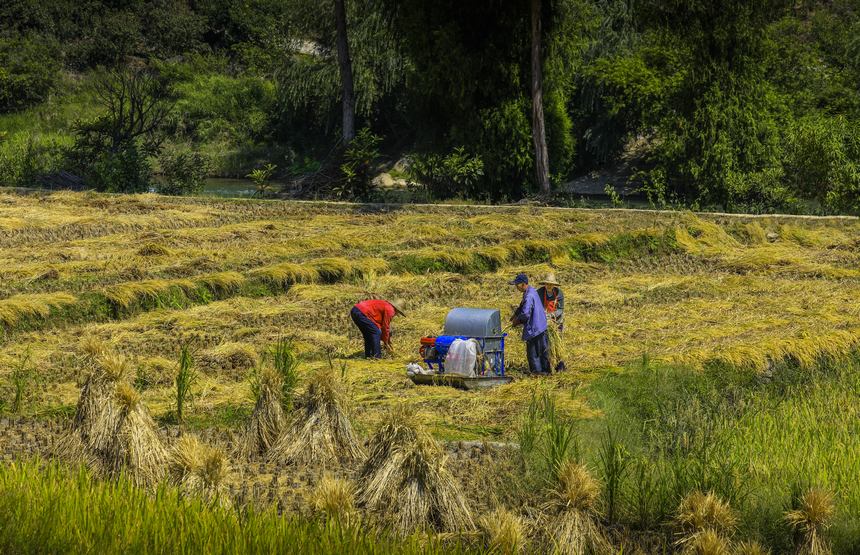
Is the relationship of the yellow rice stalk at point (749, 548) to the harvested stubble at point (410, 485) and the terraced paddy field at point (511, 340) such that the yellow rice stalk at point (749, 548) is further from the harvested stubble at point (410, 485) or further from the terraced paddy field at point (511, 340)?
the harvested stubble at point (410, 485)

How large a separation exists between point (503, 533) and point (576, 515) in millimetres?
615

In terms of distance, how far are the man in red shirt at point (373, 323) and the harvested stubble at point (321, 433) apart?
347 centimetres

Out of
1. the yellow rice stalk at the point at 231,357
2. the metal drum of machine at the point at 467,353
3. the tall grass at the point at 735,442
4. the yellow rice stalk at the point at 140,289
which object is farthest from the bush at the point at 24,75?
the tall grass at the point at 735,442

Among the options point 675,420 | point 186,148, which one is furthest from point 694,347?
point 186,148

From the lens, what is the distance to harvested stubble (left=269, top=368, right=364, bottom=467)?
29.2ft

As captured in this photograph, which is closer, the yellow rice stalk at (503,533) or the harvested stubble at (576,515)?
the yellow rice stalk at (503,533)

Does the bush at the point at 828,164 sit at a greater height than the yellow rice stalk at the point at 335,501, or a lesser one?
greater

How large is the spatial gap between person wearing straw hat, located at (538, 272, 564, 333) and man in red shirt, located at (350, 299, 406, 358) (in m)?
1.57

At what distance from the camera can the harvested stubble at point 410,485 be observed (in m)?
7.58

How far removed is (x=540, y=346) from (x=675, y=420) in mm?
2747

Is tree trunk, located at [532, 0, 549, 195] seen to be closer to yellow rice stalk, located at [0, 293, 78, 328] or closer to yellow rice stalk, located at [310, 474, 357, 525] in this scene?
yellow rice stalk, located at [0, 293, 78, 328]

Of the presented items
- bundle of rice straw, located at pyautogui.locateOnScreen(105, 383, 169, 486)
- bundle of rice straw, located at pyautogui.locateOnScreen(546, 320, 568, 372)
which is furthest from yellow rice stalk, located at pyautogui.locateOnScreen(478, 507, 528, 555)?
bundle of rice straw, located at pyautogui.locateOnScreen(546, 320, 568, 372)

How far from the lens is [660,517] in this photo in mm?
7707

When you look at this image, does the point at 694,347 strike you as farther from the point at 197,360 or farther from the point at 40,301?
the point at 40,301
